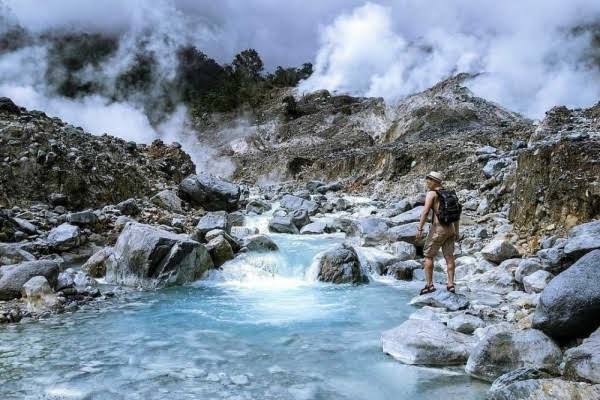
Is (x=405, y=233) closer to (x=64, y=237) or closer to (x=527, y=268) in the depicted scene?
(x=527, y=268)

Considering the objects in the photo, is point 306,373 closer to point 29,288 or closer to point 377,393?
point 377,393

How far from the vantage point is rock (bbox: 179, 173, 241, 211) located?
1798 centimetres

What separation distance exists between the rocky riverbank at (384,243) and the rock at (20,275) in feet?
0.06

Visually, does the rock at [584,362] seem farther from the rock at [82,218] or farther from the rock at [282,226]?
the rock at [282,226]

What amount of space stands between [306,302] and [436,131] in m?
29.6

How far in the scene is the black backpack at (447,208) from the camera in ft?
25.4

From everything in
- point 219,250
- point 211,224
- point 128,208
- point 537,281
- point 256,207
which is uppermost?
point 256,207

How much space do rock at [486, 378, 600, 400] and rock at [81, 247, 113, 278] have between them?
8509mm

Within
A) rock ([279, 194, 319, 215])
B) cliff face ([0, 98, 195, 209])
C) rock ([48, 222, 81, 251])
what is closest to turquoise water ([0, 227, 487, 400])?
rock ([48, 222, 81, 251])

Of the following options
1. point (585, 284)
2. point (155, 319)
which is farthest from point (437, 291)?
point (155, 319)

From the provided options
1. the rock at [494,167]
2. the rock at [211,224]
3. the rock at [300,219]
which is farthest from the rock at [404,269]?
the rock at [494,167]

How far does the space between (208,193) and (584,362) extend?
49.5ft

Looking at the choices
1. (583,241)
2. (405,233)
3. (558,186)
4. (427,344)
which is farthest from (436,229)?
(405,233)

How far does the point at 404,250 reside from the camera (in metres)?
12.3
